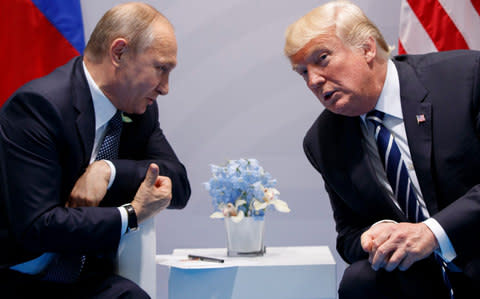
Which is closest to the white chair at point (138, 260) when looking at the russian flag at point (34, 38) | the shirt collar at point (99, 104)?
the shirt collar at point (99, 104)

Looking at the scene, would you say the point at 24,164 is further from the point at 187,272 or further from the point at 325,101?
the point at 325,101

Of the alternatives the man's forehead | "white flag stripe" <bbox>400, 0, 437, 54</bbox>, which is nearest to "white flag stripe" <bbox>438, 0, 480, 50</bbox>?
"white flag stripe" <bbox>400, 0, 437, 54</bbox>

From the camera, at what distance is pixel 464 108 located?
202 centimetres

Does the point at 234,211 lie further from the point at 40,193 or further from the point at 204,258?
the point at 40,193

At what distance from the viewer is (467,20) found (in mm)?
3158

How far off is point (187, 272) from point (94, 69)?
0.86 meters

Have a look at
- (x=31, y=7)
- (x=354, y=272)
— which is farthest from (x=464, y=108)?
(x=31, y=7)

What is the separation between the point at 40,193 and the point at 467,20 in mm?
2317

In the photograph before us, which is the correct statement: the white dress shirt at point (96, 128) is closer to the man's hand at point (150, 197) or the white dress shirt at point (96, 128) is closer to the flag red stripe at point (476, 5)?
the man's hand at point (150, 197)

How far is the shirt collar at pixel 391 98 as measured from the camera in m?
2.16

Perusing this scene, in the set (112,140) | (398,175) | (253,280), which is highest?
(112,140)

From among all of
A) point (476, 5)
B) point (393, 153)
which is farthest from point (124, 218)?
point (476, 5)

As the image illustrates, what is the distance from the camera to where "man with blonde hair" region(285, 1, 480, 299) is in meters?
1.87

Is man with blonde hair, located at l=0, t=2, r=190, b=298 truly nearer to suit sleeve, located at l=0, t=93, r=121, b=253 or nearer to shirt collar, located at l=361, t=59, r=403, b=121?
suit sleeve, located at l=0, t=93, r=121, b=253
